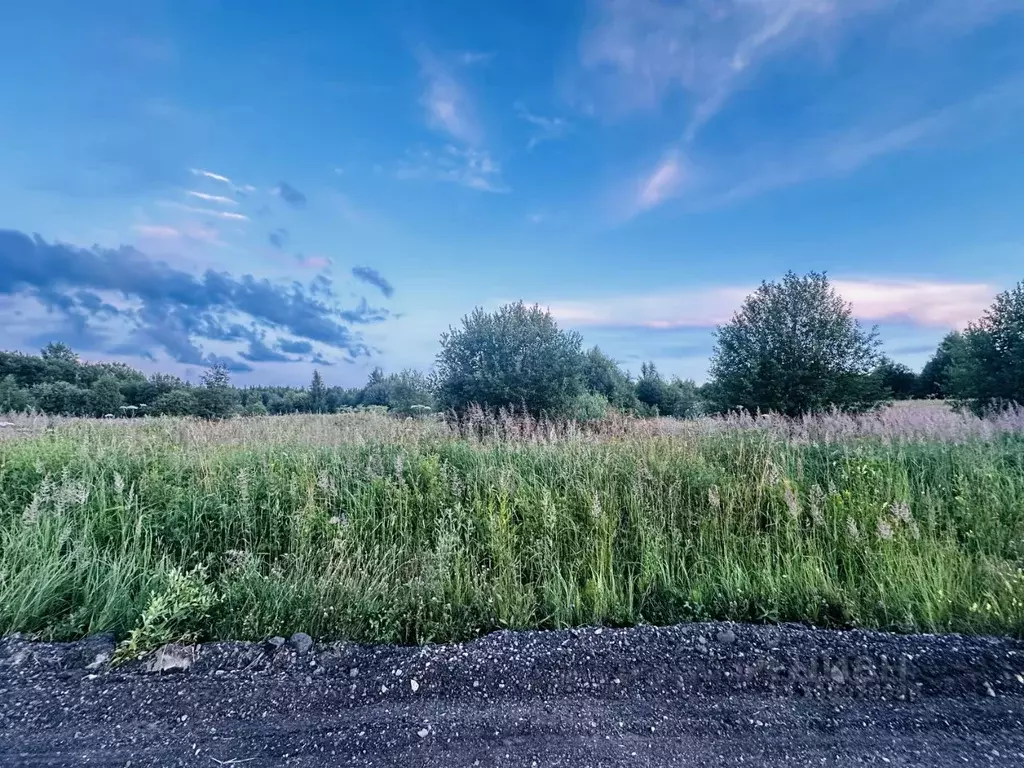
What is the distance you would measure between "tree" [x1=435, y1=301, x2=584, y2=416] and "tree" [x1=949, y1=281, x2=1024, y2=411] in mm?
13579

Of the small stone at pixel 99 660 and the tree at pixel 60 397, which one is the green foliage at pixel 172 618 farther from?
the tree at pixel 60 397

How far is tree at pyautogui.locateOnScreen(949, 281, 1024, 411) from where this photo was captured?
16547 mm

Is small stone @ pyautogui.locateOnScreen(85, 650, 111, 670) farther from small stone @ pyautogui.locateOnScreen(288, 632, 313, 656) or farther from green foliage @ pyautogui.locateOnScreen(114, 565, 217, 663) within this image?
small stone @ pyautogui.locateOnScreen(288, 632, 313, 656)

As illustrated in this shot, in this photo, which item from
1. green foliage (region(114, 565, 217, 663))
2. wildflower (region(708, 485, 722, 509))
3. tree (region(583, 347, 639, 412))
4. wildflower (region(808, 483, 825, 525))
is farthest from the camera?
tree (region(583, 347, 639, 412))

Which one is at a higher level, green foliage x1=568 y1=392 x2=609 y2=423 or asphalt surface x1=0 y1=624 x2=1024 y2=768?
green foliage x1=568 y1=392 x2=609 y2=423

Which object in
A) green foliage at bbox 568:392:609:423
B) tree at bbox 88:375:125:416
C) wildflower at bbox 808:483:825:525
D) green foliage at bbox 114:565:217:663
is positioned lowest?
green foliage at bbox 114:565:217:663

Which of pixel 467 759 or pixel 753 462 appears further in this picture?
pixel 753 462

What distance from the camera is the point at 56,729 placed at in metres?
2.66

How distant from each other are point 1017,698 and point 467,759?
301cm

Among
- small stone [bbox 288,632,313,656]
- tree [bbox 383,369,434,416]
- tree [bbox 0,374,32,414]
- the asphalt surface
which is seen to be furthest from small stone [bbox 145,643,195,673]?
tree [bbox 0,374,32,414]

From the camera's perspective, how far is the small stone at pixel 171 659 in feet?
10.2

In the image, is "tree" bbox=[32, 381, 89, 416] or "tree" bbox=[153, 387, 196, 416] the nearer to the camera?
"tree" bbox=[32, 381, 89, 416]

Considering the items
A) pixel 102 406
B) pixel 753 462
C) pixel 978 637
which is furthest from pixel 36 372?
pixel 978 637

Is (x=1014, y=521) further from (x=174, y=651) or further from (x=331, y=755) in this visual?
(x=174, y=651)
